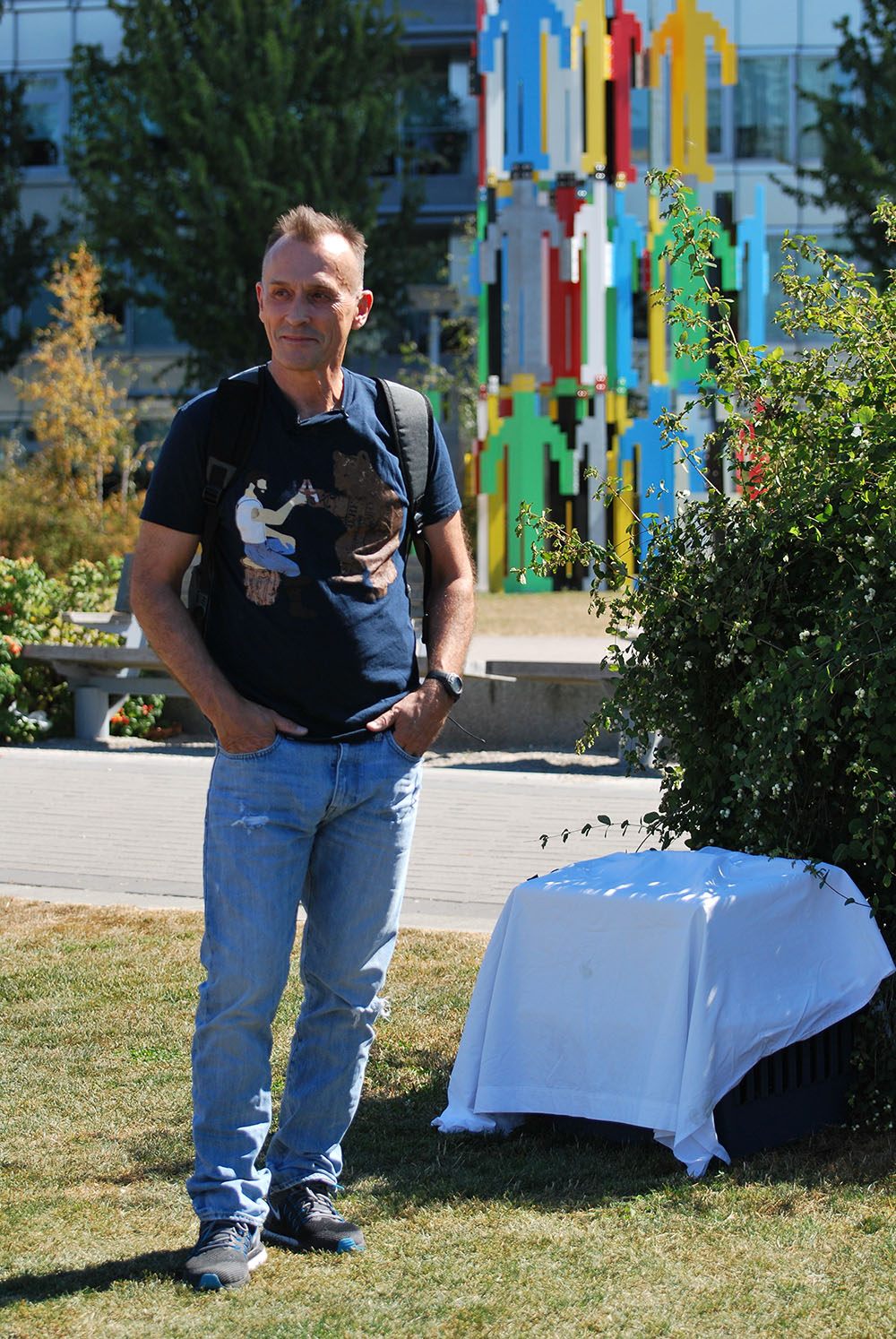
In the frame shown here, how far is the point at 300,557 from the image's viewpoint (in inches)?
141

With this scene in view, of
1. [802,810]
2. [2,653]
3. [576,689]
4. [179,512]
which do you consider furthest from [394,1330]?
[2,653]

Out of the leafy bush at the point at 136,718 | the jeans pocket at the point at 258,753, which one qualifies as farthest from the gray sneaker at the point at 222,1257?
the leafy bush at the point at 136,718

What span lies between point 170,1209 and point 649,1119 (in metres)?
1.12

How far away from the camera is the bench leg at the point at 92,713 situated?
12.4 meters

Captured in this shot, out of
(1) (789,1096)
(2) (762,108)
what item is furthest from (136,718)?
(2) (762,108)

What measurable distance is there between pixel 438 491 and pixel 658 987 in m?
1.29

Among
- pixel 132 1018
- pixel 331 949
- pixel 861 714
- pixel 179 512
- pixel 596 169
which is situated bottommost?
Answer: pixel 132 1018

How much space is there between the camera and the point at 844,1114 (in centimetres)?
461

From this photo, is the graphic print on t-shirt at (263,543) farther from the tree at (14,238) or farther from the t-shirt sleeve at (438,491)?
the tree at (14,238)

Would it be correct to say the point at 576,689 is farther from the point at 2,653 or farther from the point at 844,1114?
the point at 844,1114

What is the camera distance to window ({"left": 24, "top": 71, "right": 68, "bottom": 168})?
4434 centimetres

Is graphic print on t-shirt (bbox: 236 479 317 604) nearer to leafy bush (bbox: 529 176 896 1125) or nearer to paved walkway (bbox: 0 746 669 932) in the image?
leafy bush (bbox: 529 176 896 1125)

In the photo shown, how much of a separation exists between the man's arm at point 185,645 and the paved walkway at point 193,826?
3.24 m

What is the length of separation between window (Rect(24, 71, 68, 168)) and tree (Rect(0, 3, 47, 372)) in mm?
1074
